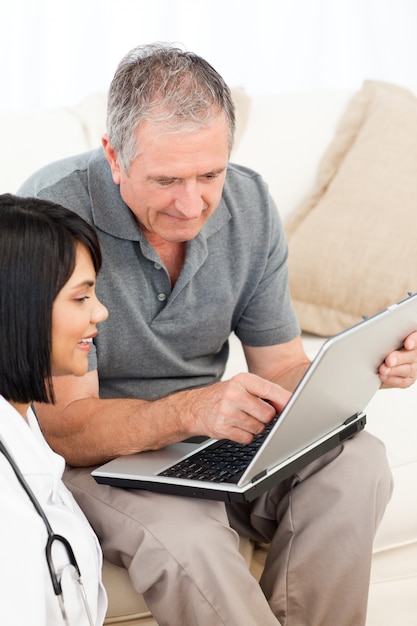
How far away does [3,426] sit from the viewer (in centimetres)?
120

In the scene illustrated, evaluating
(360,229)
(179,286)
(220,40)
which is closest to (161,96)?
(179,286)

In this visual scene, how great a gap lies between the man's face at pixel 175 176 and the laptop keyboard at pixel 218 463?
367 millimetres

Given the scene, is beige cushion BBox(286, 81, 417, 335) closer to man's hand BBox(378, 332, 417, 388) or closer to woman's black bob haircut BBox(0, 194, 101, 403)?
man's hand BBox(378, 332, 417, 388)

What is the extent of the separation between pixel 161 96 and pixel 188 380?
547mm

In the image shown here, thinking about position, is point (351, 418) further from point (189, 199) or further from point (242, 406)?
point (189, 199)

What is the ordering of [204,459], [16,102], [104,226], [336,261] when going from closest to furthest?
[204,459]
[104,226]
[336,261]
[16,102]

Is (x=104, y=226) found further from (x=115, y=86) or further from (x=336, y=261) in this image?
(x=336, y=261)

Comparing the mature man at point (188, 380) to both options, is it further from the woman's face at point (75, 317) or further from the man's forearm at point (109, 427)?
the woman's face at point (75, 317)

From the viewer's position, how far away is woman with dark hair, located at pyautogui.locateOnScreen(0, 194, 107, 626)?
111 cm

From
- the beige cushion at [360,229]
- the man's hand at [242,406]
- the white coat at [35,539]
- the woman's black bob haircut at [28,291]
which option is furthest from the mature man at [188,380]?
the beige cushion at [360,229]

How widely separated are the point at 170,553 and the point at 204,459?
185 millimetres

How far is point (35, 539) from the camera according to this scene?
3.68ft

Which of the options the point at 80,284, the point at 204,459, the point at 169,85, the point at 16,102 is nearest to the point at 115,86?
the point at 169,85

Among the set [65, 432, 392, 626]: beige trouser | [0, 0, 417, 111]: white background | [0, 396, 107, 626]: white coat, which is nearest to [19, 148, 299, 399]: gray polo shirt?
[65, 432, 392, 626]: beige trouser
